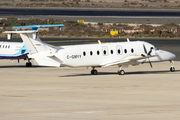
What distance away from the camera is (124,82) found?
2980 cm

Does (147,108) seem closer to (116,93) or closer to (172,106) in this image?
(172,106)

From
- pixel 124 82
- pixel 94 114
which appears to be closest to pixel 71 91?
pixel 124 82

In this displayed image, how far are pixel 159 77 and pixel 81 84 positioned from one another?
7149 mm

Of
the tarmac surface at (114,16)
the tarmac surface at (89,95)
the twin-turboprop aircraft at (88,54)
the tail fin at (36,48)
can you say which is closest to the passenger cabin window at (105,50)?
the twin-turboprop aircraft at (88,54)

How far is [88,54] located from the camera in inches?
1335

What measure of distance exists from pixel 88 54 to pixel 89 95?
407 inches

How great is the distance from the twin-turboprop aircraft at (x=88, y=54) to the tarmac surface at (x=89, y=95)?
3.86 ft

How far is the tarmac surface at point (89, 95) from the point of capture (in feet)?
59.9

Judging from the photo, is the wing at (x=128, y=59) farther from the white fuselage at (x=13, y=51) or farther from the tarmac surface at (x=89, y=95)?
the white fuselage at (x=13, y=51)

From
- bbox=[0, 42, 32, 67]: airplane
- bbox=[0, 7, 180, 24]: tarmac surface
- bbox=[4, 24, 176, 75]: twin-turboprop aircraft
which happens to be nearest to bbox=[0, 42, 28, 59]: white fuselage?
bbox=[0, 42, 32, 67]: airplane

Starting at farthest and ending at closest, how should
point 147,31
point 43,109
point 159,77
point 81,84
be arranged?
point 147,31 < point 159,77 < point 81,84 < point 43,109

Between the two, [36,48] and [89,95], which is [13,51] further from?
[89,95]

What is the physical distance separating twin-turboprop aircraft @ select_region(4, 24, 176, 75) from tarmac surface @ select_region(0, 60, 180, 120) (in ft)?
3.86

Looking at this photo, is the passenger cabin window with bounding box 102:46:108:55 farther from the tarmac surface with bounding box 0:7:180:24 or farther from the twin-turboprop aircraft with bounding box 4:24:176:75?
the tarmac surface with bounding box 0:7:180:24
